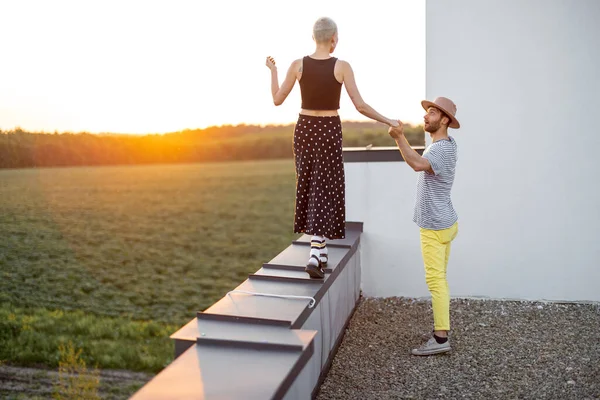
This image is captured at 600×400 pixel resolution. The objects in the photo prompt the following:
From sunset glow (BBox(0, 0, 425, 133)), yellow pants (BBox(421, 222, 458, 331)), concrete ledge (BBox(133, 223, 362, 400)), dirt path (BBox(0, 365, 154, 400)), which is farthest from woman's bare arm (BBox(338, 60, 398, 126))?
sunset glow (BBox(0, 0, 425, 133))

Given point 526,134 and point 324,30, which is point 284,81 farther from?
point 526,134

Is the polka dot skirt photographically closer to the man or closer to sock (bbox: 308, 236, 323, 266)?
sock (bbox: 308, 236, 323, 266)

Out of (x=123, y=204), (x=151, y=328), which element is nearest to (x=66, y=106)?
(x=123, y=204)

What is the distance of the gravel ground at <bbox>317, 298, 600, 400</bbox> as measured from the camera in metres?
3.42

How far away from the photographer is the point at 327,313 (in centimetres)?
367

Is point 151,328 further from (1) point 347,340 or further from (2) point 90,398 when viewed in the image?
(1) point 347,340

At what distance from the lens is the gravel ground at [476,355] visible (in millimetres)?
3424

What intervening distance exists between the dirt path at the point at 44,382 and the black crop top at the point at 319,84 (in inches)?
968

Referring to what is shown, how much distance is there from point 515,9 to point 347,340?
2796 millimetres

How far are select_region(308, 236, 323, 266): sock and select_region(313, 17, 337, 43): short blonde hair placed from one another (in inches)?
43.5

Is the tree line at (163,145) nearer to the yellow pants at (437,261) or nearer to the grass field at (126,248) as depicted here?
the grass field at (126,248)

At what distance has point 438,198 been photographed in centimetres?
367

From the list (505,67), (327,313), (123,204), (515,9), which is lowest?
(123,204)

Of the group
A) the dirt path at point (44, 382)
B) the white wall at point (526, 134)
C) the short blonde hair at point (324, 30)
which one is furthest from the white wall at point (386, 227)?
the dirt path at point (44, 382)
